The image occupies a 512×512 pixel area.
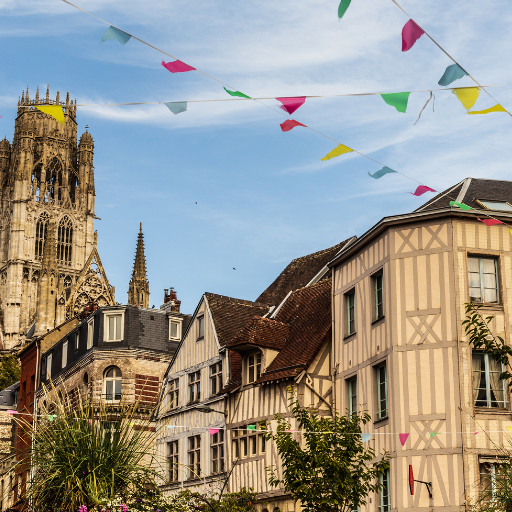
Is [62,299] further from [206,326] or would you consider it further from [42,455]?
[42,455]

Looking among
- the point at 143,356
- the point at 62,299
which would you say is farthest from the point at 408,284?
the point at 62,299

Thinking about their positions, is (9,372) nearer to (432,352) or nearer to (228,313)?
(228,313)

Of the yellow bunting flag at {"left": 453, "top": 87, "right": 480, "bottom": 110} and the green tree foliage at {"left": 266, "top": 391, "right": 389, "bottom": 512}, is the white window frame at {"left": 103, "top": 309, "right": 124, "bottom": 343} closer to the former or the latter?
the green tree foliage at {"left": 266, "top": 391, "right": 389, "bottom": 512}

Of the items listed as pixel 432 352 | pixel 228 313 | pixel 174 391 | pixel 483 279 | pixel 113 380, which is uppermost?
pixel 228 313

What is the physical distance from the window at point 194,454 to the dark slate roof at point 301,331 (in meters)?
2.25

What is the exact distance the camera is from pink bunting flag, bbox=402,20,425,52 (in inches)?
397

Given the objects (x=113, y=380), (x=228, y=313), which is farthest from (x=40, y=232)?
(x=228, y=313)

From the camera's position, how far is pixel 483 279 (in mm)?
20094

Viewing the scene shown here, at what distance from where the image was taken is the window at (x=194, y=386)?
28.5m

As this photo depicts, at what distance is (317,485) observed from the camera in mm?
16969

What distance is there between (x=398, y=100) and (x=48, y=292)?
83.6m

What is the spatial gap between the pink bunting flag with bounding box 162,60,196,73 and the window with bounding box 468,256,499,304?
10.6m

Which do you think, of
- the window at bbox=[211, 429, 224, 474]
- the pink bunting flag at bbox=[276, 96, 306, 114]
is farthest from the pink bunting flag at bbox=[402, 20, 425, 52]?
the window at bbox=[211, 429, 224, 474]

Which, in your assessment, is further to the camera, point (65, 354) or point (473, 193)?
point (65, 354)
